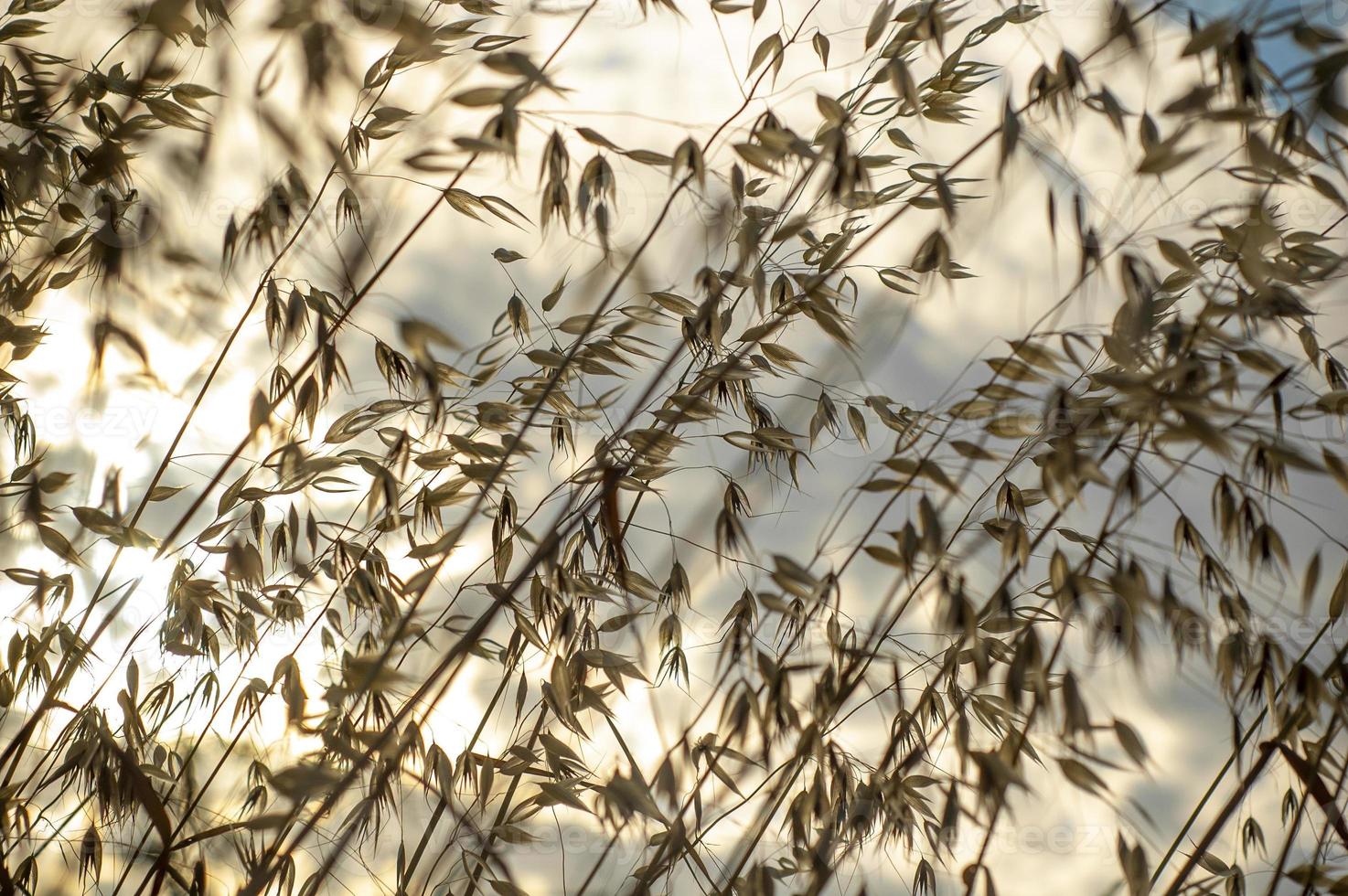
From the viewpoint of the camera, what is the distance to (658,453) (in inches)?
32.3

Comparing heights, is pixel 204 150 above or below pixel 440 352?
below

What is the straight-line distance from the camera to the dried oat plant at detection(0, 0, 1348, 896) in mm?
683

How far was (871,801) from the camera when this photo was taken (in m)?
0.83

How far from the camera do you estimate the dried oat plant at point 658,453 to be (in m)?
0.68

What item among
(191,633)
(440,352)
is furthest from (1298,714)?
(440,352)

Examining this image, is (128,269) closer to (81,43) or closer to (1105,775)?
(81,43)

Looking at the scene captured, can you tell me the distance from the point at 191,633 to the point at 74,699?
1.26 ft

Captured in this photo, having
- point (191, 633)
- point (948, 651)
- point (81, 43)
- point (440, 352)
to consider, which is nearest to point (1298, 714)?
point (948, 651)

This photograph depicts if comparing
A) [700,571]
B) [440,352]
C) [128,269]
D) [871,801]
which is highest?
[440,352]

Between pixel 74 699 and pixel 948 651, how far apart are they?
3.30 ft

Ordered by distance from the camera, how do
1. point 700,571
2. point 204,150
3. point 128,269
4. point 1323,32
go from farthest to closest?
point 700,571
point 128,269
point 204,150
point 1323,32

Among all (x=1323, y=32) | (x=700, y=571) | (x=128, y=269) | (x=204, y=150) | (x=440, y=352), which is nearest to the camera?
(x=1323, y=32)

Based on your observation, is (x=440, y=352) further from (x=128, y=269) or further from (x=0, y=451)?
(x=0, y=451)

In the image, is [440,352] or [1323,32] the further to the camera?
[440,352]
